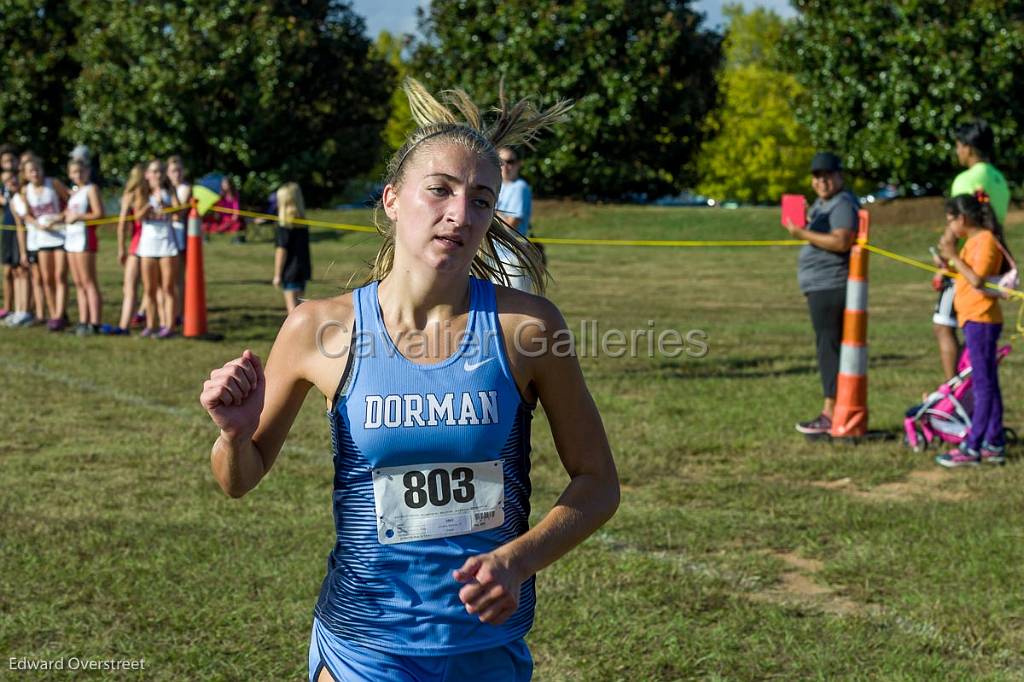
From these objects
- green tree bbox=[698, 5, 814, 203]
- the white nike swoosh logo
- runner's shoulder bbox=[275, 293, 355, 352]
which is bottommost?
the white nike swoosh logo

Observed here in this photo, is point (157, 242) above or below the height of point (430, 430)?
below

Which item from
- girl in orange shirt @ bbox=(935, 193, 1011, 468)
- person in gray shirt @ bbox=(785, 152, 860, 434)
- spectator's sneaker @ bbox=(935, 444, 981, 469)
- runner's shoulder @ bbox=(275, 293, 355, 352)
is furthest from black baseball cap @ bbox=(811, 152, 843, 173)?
runner's shoulder @ bbox=(275, 293, 355, 352)

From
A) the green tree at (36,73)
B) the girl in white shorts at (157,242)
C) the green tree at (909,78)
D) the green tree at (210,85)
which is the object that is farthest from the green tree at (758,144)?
the girl in white shorts at (157,242)

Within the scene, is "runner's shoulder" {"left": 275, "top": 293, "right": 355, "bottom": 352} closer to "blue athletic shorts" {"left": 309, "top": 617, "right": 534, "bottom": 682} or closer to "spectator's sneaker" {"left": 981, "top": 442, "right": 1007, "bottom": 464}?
"blue athletic shorts" {"left": 309, "top": 617, "right": 534, "bottom": 682}

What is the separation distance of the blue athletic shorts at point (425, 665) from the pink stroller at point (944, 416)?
655cm

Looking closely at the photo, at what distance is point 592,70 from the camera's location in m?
43.4

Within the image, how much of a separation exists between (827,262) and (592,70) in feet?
115

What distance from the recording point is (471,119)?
330 cm

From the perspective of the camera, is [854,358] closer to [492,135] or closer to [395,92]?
[492,135]

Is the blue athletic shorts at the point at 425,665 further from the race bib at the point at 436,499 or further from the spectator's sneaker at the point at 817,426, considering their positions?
the spectator's sneaker at the point at 817,426

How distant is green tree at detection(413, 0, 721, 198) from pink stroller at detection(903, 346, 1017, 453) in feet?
110

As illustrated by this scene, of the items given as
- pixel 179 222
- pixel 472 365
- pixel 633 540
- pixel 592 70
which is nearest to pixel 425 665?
pixel 472 365

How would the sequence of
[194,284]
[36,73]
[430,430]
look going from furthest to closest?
[36,73]
[194,284]
[430,430]

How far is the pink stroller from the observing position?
28.7ft
